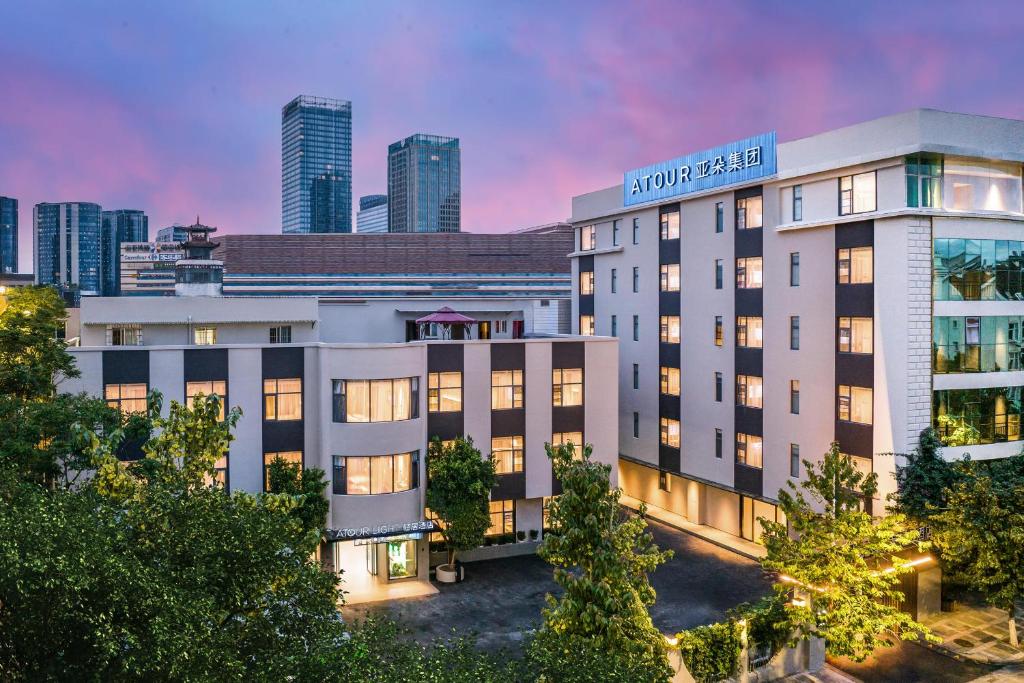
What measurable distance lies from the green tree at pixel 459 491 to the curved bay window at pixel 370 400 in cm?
265

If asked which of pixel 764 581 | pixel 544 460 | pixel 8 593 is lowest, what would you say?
pixel 764 581

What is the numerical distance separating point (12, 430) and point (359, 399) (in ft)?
43.7

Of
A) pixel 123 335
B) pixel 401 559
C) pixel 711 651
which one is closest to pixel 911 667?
pixel 711 651

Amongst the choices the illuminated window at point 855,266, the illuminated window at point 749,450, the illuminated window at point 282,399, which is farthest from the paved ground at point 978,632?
the illuminated window at point 282,399

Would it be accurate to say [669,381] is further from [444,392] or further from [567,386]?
[444,392]

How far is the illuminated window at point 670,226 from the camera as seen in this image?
146 ft

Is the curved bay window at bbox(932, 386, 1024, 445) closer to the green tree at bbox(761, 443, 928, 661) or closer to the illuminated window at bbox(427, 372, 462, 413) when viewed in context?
the green tree at bbox(761, 443, 928, 661)

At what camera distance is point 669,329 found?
4534cm

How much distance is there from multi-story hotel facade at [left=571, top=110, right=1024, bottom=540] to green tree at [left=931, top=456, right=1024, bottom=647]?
3.64m

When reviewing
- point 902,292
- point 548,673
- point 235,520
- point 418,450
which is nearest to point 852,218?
point 902,292

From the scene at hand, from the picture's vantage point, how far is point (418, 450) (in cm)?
3606

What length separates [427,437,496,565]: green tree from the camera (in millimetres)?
34781

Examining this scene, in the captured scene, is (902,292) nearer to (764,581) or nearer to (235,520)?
(764,581)

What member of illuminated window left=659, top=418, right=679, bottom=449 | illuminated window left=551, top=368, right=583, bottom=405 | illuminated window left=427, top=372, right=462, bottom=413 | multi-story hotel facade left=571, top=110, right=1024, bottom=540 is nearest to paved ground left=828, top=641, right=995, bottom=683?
multi-story hotel facade left=571, top=110, right=1024, bottom=540
